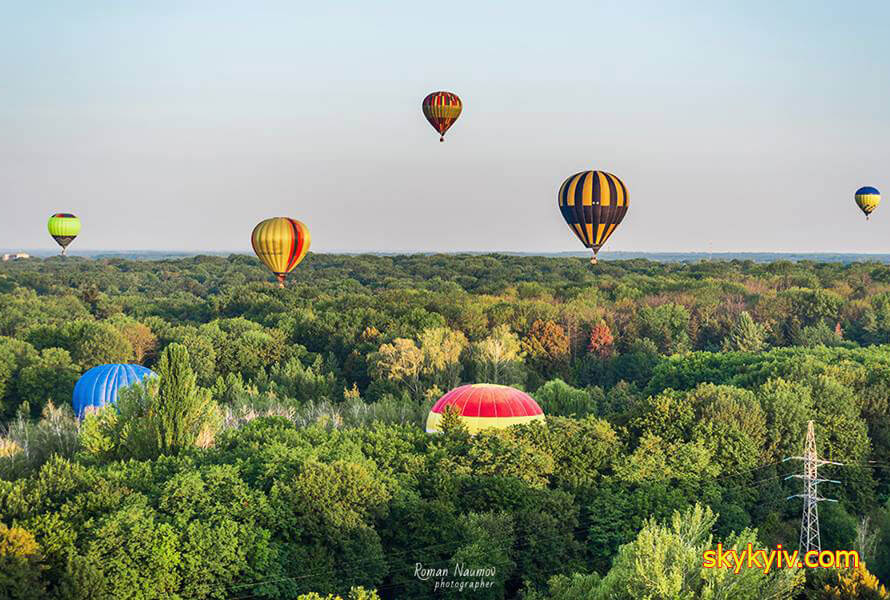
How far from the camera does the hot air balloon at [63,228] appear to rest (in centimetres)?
14050

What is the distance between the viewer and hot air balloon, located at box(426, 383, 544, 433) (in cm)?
4997

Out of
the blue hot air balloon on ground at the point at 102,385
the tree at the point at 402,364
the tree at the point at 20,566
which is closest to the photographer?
the tree at the point at 20,566

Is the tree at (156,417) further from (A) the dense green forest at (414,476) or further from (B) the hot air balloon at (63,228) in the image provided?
(B) the hot air balloon at (63,228)

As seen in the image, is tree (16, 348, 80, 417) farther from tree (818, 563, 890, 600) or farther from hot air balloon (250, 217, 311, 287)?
tree (818, 563, 890, 600)

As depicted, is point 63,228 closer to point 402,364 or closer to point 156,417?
point 402,364

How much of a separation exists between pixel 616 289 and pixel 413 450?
7867 cm

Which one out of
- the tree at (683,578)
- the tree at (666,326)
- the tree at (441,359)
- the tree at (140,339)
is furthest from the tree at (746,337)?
the tree at (683,578)

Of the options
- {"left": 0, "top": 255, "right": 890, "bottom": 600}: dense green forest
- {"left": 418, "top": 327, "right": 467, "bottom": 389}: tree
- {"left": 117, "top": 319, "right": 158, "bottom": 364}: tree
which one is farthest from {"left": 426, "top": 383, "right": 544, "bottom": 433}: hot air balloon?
{"left": 117, "top": 319, "right": 158, "bottom": 364}: tree

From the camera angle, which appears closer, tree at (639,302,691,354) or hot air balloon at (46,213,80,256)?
tree at (639,302,691,354)

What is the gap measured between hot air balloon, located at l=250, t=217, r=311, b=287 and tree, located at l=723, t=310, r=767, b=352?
36895 millimetres

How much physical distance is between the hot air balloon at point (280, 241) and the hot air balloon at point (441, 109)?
1476cm

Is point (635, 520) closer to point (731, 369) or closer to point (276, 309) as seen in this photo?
point (731, 369)

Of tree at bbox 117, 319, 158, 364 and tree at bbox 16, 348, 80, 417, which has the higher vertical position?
tree at bbox 117, 319, 158, 364
